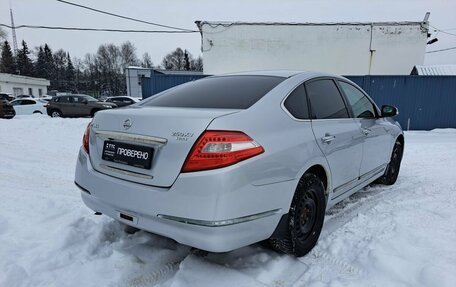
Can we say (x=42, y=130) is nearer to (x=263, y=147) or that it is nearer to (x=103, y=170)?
(x=103, y=170)

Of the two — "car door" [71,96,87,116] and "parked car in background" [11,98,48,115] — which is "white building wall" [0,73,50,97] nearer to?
"parked car in background" [11,98,48,115]

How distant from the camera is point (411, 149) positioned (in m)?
7.63

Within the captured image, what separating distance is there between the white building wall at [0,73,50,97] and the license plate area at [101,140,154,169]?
50.0m

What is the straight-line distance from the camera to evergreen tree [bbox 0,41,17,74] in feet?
218

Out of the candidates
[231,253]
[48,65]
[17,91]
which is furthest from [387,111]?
[48,65]

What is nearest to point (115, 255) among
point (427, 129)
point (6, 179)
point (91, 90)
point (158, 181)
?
point (158, 181)

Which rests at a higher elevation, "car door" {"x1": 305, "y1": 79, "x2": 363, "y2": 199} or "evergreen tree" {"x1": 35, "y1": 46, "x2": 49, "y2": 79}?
"evergreen tree" {"x1": 35, "y1": 46, "x2": 49, "y2": 79}

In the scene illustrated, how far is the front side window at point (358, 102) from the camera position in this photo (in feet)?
11.6

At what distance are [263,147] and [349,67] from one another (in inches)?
712

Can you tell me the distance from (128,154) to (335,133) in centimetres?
185

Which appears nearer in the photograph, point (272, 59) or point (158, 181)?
point (158, 181)

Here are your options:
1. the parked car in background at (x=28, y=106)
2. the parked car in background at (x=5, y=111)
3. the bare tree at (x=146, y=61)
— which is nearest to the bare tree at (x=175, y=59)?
the bare tree at (x=146, y=61)

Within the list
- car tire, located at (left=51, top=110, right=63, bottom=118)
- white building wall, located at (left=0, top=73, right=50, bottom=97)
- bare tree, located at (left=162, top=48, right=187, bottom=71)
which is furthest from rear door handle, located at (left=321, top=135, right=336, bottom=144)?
bare tree, located at (left=162, top=48, right=187, bottom=71)

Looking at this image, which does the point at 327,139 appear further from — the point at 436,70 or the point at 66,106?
the point at 66,106
